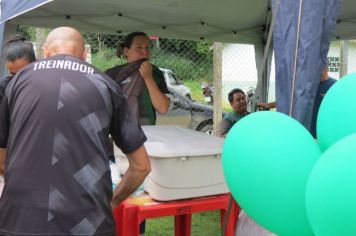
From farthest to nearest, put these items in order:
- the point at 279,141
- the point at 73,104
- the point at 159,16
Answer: the point at 159,16 → the point at 73,104 → the point at 279,141

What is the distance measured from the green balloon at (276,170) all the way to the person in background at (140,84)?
1.63 metres

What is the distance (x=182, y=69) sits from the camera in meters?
11.9

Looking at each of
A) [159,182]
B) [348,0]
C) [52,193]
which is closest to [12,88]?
[52,193]

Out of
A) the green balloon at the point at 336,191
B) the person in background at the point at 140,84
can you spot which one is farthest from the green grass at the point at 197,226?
the green balloon at the point at 336,191

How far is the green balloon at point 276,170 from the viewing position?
1519mm

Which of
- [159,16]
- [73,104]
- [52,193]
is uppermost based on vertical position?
[159,16]

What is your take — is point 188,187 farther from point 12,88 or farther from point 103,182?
point 12,88

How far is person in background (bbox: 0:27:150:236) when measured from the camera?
1.64 meters

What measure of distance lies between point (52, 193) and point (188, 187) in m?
0.84

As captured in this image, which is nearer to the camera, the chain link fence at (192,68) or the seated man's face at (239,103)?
the seated man's face at (239,103)

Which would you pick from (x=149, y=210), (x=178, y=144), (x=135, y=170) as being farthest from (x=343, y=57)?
(x=135, y=170)

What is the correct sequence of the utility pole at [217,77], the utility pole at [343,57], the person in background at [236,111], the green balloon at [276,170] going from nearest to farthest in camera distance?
the green balloon at [276,170]
the person in background at [236,111]
the utility pole at [217,77]
the utility pole at [343,57]

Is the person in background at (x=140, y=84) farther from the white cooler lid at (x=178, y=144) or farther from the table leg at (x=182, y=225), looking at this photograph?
the white cooler lid at (x=178, y=144)

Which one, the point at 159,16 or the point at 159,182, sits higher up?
the point at 159,16
